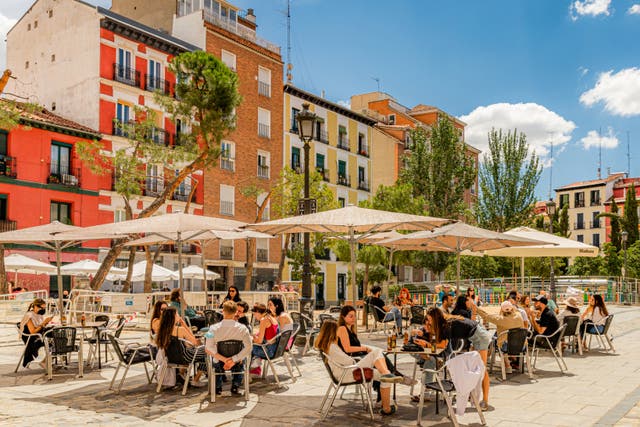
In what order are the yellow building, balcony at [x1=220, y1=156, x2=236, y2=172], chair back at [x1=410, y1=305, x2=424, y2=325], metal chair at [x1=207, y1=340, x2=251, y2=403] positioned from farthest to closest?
1. the yellow building
2. balcony at [x1=220, y1=156, x2=236, y2=172]
3. chair back at [x1=410, y1=305, x2=424, y2=325]
4. metal chair at [x1=207, y1=340, x2=251, y2=403]

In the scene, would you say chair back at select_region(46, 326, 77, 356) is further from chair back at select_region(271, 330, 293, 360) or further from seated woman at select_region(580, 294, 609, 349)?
seated woman at select_region(580, 294, 609, 349)

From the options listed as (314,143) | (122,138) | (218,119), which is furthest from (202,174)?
(218,119)

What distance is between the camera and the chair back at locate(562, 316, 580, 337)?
12.4 meters

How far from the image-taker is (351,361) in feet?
25.5

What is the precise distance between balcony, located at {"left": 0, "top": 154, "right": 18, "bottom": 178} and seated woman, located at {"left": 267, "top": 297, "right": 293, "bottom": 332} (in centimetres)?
2280

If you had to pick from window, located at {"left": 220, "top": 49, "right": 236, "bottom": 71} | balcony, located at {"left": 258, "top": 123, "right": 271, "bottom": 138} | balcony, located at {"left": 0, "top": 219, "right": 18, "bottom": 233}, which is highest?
window, located at {"left": 220, "top": 49, "right": 236, "bottom": 71}

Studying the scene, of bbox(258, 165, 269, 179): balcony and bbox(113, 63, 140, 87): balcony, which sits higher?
bbox(113, 63, 140, 87): balcony

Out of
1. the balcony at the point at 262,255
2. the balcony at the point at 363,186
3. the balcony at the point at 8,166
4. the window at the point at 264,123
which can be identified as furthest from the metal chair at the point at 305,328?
the balcony at the point at 363,186

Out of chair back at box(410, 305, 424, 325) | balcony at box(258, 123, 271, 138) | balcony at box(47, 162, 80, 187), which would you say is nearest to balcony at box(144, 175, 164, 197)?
balcony at box(47, 162, 80, 187)

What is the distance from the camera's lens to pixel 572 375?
35.3 ft

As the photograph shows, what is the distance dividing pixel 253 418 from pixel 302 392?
65.1 inches

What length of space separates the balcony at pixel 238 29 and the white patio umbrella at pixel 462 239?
90.1 feet

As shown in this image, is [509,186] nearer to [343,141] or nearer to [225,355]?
[343,141]

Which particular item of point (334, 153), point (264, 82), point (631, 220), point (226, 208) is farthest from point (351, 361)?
point (631, 220)
